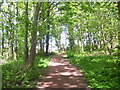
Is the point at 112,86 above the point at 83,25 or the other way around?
the other way around

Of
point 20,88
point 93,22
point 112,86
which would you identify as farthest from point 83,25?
point 20,88

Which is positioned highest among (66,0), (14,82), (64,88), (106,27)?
(66,0)

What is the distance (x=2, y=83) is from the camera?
5375mm

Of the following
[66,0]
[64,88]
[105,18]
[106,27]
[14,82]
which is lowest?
[64,88]

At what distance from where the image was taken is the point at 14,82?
564cm

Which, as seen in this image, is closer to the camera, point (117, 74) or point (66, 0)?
point (117, 74)

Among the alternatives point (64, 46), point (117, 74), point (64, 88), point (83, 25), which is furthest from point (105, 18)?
point (64, 46)

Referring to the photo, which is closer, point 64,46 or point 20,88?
point 20,88

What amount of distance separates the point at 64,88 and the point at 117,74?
3510 millimetres

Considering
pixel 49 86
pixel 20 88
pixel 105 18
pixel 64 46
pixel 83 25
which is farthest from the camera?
pixel 64 46

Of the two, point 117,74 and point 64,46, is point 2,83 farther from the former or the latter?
point 64,46

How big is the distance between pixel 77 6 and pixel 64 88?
8292 mm

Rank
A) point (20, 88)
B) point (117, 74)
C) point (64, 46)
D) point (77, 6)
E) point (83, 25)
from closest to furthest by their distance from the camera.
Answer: point (20, 88) < point (117, 74) < point (77, 6) < point (83, 25) < point (64, 46)

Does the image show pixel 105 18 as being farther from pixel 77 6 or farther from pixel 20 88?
pixel 20 88
